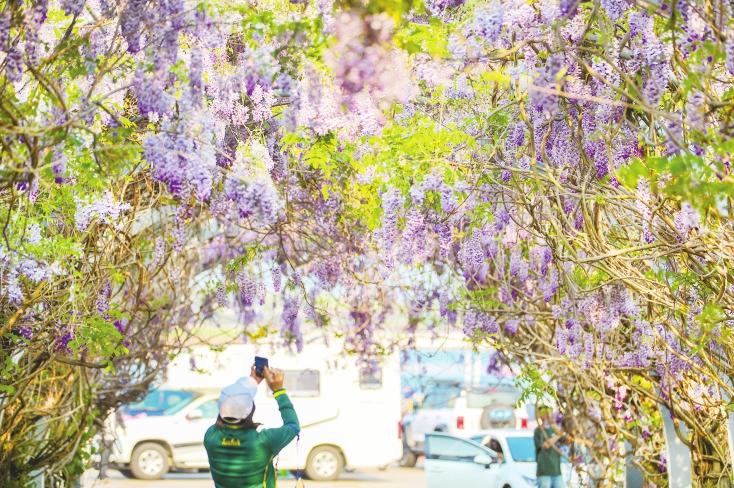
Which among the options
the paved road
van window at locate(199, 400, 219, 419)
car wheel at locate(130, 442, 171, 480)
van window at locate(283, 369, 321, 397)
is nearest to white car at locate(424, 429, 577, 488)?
the paved road

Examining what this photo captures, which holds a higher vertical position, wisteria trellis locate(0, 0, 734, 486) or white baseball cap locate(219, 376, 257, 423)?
wisteria trellis locate(0, 0, 734, 486)

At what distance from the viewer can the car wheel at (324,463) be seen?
74.4ft

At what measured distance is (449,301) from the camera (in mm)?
13227

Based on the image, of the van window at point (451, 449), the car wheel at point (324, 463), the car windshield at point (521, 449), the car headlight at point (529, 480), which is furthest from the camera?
the car wheel at point (324, 463)

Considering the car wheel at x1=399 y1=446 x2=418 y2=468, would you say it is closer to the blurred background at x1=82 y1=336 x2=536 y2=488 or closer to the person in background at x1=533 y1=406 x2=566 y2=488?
the blurred background at x1=82 y1=336 x2=536 y2=488

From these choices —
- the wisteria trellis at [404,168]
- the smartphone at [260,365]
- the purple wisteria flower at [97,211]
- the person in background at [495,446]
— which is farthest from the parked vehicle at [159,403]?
the smartphone at [260,365]

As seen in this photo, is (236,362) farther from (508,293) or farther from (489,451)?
(508,293)

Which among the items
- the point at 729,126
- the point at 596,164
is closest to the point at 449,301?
the point at 596,164

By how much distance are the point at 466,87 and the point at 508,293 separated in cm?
365

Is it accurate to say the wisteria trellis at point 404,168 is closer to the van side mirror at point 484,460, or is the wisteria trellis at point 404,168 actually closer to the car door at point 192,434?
the van side mirror at point 484,460

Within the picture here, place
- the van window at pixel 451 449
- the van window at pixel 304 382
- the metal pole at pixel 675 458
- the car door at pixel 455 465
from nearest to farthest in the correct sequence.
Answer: the metal pole at pixel 675 458
the car door at pixel 455 465
the van window at pixel 451 449
the van window at pixel 304 382

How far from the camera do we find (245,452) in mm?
6293

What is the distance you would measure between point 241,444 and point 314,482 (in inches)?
652

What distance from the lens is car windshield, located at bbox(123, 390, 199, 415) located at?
22781mm
